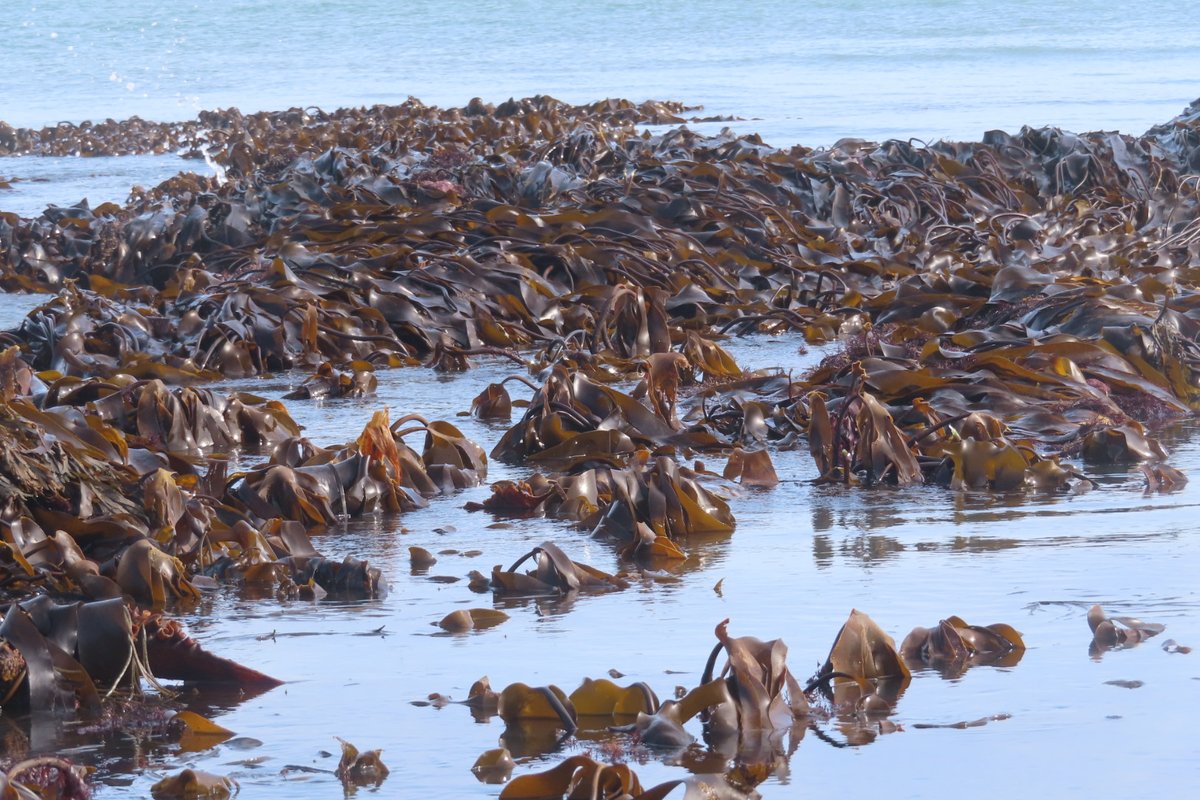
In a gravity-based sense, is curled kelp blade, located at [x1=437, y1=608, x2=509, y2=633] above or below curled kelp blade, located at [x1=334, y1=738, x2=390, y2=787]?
above

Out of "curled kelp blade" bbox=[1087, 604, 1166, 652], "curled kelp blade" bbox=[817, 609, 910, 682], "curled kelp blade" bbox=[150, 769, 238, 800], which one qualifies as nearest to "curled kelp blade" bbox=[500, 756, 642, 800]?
"curled kelp blade" bbox=[150, 769, 238, 800]

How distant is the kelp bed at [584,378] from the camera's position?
2471mm

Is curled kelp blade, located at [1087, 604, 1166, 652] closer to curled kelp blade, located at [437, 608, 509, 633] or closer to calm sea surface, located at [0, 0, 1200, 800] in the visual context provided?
calm sea surface, located at [0, 0, 1200, 800]

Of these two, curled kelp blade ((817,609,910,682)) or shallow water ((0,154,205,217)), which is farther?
shallow water ((0,154,205,217))

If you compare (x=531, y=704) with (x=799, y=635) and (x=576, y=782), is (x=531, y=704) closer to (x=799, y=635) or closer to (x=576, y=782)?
(x=576, y=782)

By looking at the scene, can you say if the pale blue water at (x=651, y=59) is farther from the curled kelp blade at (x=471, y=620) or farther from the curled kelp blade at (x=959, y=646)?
the curled kelp blade at (x=959, y=646)

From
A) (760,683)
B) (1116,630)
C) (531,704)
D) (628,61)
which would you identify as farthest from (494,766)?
(628,61)

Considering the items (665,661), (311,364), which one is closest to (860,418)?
(665,661)

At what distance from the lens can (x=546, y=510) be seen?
12.4 ft

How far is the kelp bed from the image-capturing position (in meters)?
2.47

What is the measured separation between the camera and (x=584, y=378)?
4.55 meters

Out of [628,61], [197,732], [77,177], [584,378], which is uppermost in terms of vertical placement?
[628,61]

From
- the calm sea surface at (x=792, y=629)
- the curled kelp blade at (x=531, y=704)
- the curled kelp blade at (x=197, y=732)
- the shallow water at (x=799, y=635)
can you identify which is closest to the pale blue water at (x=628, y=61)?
the calm sea surface at (x=792, y=629)

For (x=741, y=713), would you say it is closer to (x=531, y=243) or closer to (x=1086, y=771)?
(x=1086, y=771)
